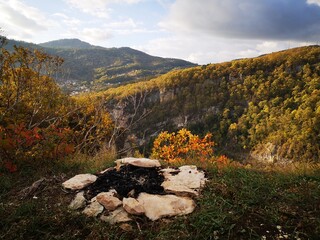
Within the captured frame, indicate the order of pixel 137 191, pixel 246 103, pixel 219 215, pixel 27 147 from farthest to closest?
1. pixel 246 103
2. pixel 27 147
3. pixel 137 191
4. pixel 219 215

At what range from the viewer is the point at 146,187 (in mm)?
4621

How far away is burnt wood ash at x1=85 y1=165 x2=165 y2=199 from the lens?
14.8 feet

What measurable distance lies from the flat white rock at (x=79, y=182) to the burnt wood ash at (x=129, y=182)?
10cm

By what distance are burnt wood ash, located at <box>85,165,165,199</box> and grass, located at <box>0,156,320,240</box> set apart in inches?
22.0

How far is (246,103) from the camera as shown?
119m

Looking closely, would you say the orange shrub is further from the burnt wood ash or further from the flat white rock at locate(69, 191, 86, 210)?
the flat white rock at locate(69, 191, 86, 210)

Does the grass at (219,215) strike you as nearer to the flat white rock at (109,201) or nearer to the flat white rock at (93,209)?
the flat white rock at (93,209)

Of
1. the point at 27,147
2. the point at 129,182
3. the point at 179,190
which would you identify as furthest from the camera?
the point at 27,147

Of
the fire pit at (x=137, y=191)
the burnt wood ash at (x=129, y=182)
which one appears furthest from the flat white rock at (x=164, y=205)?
the burnt wood ash at (x=129, y=182)

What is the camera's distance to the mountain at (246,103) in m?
92.2

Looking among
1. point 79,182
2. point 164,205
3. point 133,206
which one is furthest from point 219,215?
point 79,182

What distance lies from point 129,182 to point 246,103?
4790 inches

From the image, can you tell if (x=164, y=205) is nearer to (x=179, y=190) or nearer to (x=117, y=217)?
(x=179, y=190)

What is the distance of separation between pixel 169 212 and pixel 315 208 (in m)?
2.02
